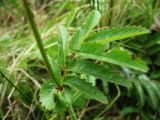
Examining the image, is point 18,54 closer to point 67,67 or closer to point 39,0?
point 39,0

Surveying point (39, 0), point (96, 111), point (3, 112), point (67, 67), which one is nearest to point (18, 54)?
point (3, 112)

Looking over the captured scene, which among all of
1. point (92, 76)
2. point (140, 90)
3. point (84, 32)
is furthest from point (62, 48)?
point (140, 90)

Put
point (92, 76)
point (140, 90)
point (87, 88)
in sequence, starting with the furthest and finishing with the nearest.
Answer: point (140, 90) → point (92, 76) → point (87, 88)

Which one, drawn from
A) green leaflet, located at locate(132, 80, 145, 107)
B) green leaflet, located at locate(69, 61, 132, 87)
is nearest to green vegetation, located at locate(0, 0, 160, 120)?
green leaflet, located at locate(132, 80, 145, 107)

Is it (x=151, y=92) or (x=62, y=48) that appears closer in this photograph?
(x=62, y=48)

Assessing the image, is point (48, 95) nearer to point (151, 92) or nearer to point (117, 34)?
point (117, 34)

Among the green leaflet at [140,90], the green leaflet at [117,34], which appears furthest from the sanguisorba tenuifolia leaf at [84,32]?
the green leaflet at [140,90]
